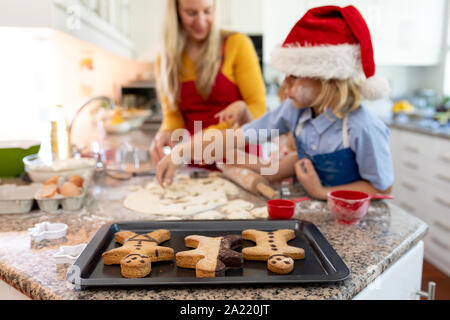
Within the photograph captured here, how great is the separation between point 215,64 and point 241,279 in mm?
1234

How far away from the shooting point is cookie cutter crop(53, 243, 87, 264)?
30.5 inches

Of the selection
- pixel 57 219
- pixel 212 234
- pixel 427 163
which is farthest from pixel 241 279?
pixel 427 163

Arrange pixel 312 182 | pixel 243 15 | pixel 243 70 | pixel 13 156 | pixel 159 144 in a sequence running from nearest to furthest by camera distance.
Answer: pixel 312 182 → pixel 13 156 → pixel 159 144 → pixel 243 70 → pixel 243 15

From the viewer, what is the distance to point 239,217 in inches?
40.4

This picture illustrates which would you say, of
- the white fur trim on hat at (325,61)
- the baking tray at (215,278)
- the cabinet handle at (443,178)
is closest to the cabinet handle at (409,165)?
the cabinet handle at (443,178)

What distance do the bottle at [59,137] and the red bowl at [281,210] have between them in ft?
2.82

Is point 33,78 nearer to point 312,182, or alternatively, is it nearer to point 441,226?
point 312,182

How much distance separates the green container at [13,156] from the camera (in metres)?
1.40

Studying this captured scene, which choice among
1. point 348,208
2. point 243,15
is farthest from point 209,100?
point 243,15

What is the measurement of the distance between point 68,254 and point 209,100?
1.16 m

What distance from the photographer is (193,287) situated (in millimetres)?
664

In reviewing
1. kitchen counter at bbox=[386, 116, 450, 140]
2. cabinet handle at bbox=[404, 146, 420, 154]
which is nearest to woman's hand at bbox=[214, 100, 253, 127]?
kitchen counter at bbox=[386, 116, 450, 140]

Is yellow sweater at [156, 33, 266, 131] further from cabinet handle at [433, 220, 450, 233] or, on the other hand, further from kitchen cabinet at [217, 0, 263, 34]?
kitchen cabinet at [217, 0, 263, 34]
